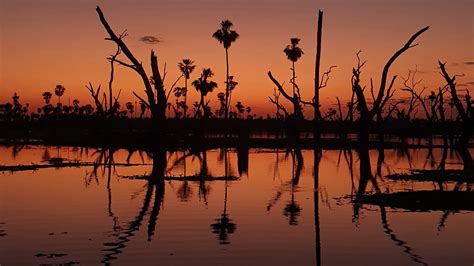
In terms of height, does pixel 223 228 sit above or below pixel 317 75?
below

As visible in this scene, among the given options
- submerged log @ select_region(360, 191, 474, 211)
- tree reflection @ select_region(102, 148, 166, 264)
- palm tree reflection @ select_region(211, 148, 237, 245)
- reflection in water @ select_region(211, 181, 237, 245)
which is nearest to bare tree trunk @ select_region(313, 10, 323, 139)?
tree reflection @ select_region(102, 148, 166, 264)

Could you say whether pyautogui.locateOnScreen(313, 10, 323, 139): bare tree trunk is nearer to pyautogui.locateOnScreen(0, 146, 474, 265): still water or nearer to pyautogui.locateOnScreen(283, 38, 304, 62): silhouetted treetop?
pyautogui.locateOnScreen(0, 146, 474, 265): still water

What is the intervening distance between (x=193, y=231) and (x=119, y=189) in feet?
26.5

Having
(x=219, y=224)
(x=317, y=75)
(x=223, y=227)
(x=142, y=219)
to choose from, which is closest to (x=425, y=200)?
(x=219, y=224)

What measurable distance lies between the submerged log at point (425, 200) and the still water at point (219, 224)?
46 centimetres

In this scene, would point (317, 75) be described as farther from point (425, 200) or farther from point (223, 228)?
point (223, 228)

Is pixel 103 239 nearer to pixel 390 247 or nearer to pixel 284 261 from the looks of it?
pixel 284 261

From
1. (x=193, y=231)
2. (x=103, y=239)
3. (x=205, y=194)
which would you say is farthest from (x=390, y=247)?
(x=205, y=194)

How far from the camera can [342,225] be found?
13555mm

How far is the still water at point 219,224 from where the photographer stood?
1044cm

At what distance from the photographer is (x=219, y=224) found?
44.4 ft

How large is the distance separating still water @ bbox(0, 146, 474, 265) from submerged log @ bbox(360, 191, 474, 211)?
1.50 feet

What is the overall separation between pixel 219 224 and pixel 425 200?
6.59 meters

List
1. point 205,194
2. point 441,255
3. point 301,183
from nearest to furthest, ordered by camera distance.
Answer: point 441,255, point 205,194, point 301,183
